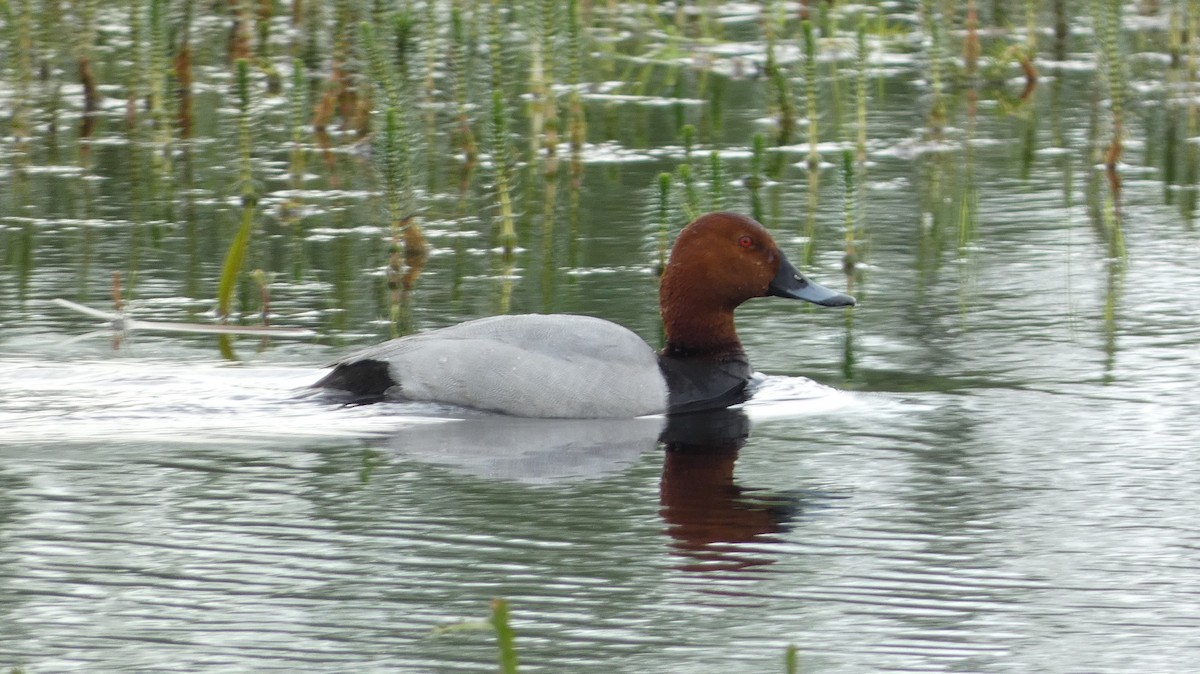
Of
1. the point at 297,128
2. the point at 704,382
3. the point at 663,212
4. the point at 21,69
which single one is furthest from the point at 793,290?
the point at 21,69

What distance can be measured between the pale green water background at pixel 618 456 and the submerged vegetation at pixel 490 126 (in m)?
0.09

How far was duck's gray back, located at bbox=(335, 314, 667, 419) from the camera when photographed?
785cm

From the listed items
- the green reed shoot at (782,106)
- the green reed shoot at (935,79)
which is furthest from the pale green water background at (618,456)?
the green reed shoot at (782,106)

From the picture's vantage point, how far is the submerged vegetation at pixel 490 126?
10.4 meters

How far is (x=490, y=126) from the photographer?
35.6 ft

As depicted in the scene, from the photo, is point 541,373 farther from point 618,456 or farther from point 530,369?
point 618,456

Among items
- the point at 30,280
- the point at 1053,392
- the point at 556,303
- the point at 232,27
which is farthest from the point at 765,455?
the point at 232,27

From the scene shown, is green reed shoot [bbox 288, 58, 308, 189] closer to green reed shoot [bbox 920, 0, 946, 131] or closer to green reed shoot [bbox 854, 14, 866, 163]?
green reed shoot [bbox 854, 14, 866, 163]

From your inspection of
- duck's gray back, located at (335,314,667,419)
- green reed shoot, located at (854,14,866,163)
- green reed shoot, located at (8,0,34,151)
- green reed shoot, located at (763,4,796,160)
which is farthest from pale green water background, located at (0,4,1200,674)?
green reed shoot, located at (763,4,796,160)

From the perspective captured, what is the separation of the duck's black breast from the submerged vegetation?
1478 mm

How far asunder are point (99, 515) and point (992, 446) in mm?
3184

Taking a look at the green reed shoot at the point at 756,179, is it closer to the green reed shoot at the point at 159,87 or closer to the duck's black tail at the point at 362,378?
the duck's black tail at the point at 362,378

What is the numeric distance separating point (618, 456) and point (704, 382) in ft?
3.34

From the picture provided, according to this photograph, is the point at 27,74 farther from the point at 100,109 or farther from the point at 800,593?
the point at 800,593
